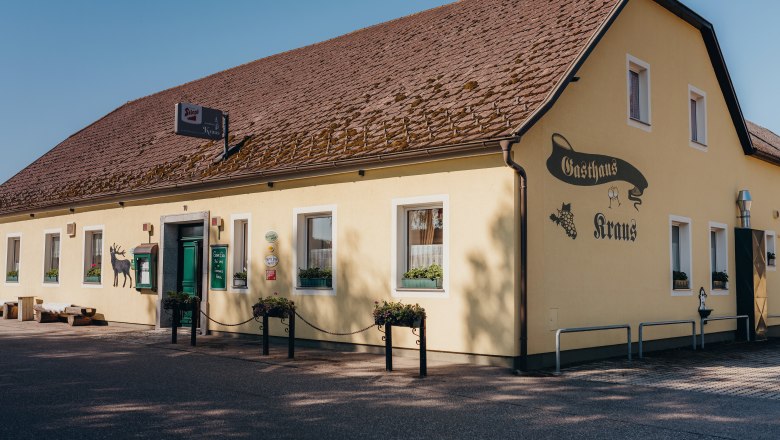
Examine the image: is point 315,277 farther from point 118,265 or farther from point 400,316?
point 118,265

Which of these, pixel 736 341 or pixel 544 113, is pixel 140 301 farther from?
pixel 736 341

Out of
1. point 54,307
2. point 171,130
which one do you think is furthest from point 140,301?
point 171,130

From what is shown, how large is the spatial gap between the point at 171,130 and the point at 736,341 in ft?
52.0

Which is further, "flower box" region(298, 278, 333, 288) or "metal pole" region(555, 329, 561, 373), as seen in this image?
"flower box" region(298, 278, 333, 288)

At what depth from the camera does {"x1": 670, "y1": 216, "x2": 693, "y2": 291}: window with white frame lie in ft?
52.3

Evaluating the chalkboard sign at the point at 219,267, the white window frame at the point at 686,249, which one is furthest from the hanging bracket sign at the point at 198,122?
the white window frame at the point at 686,249

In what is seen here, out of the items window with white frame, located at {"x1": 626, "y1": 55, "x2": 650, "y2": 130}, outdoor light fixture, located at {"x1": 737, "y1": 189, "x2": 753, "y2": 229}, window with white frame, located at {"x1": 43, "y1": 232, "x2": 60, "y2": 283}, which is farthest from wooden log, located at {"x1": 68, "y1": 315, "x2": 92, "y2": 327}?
outdoor light fixture, located at {"x1": 737, "y1": 189, "x2": 753, "y2": 229}

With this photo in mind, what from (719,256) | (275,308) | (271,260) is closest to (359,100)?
(271,260)

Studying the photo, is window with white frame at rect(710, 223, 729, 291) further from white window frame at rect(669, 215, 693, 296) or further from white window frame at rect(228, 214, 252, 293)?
white window frame at rect(228, 214, 252, 293)

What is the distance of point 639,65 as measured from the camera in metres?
15.0

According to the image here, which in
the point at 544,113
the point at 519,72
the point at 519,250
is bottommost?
the point at 519,250

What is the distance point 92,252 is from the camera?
20562 mm

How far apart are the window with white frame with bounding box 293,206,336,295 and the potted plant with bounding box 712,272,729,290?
886 centimetres

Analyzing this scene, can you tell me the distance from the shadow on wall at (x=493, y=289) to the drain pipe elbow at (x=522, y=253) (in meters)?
0.14
